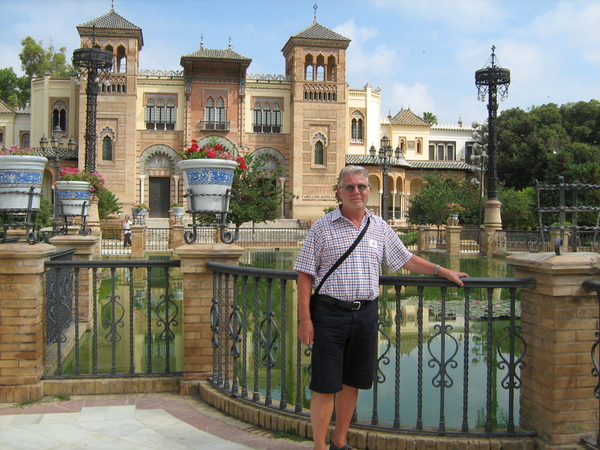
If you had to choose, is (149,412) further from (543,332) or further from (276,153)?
(276,153)

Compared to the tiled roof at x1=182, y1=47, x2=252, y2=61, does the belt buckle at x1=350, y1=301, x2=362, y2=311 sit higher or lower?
lower

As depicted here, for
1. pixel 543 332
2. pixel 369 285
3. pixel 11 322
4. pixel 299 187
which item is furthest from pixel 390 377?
pixel 299 187

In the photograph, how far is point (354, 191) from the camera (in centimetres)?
327

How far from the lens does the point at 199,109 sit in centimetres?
3969

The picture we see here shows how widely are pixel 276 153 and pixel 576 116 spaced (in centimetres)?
2283

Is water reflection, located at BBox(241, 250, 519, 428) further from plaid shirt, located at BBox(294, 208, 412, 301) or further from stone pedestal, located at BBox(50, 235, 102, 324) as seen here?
stone pedestal, located at BBox(50, 235, 102, 324)

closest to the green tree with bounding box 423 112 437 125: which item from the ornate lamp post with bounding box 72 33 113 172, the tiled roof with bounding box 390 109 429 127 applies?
the tiled roof with bounding box 390 109 429 127

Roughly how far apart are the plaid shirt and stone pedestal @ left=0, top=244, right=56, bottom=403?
2.43 m

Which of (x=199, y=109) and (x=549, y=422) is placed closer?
(x=549, y=422)

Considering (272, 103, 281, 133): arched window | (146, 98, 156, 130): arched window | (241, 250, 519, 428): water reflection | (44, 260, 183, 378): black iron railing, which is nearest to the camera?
(241, 250, 519, 428): water reflection

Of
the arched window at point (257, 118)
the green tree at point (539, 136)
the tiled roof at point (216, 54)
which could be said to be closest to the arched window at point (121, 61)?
the tiled roof at point (216, 54)

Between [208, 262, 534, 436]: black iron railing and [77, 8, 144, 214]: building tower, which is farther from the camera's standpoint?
[77, 8, 144, 214]: building tower

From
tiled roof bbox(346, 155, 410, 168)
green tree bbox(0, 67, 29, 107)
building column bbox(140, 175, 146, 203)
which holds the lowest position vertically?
building column bbox(140, 175, 146, 203)

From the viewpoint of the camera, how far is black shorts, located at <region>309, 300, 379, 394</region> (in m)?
3.15
